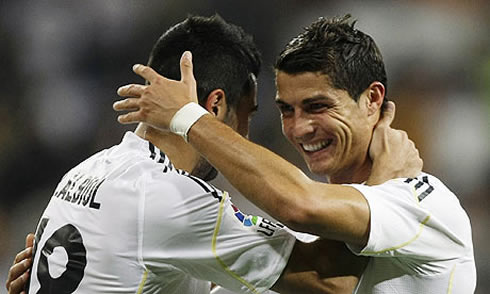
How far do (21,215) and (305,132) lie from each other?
3.54 metres

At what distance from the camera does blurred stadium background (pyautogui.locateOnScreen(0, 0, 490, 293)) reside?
601 cm

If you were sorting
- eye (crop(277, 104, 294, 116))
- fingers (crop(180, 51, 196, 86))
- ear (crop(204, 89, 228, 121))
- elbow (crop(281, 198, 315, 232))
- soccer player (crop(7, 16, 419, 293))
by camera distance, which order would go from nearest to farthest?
elbow (crop(281, 198, 315, 232)), soccer player (crop(7, 16, 419, 293)), fingers (crop(180, 51, 196, 86)), ear (crop(204, 89, 228, 121)), eye (crop(277, 104, 294, 116))

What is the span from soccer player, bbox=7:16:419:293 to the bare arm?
0.14m

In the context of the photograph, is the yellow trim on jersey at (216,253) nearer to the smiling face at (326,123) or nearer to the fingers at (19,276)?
the smiling face at (326,123)

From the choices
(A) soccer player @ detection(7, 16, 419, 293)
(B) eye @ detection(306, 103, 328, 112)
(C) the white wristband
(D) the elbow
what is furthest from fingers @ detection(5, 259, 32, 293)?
(B) eye @ detection(306, 103, 328, 112)

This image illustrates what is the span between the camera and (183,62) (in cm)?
262

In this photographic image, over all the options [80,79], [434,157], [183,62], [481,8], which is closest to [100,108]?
[80,79]

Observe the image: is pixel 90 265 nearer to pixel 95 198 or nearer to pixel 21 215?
pixel 95 198

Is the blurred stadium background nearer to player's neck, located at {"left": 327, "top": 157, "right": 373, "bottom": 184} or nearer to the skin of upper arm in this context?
player's neck, located at {"left": 327, "top": 157, "right": 373, "bottom": 184}

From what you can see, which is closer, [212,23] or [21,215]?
[212,23]

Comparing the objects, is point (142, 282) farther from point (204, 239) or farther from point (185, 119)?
point (185, 119)

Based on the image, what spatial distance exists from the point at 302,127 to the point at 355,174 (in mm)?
293

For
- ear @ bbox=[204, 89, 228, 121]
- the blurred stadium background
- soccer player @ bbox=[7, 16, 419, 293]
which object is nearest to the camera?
soccer player @ bbox=[7, 16, 419, 293]

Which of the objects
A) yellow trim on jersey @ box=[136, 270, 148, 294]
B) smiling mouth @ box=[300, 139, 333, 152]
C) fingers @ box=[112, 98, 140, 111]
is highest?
fingers @ box=[112, 98, 140, 111]
